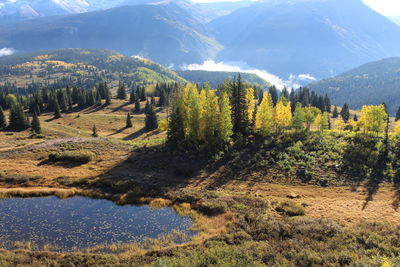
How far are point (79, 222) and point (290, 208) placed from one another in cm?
2943

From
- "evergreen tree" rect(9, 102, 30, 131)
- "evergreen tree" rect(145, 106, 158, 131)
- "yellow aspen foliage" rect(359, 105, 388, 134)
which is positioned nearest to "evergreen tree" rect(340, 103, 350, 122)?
"yellow aspen foliage" rect(359, 105, 388, 134)

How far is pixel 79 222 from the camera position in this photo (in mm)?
37156

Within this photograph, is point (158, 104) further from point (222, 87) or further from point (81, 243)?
point (81, 243)

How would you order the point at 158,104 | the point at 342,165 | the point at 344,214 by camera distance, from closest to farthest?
the point at 344,214, the point at 342,165, the point at 158,104

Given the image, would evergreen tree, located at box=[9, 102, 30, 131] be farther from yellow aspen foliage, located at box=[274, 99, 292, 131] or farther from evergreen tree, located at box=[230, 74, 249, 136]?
yellow aspen foliage, located at box=[274, 99, 292, 131]

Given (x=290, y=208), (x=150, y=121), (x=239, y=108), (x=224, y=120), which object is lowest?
(x=290, y=208)

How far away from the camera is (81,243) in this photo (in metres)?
32.2

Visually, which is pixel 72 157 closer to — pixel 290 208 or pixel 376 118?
pixel 290 208

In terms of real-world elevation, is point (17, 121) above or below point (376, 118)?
below

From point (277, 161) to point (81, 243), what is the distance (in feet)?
142

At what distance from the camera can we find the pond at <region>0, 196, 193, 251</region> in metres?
33.1

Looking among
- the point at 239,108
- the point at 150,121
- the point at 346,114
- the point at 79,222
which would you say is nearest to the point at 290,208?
the point at 79,222

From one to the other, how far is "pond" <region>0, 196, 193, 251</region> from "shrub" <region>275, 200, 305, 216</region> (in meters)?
13.6

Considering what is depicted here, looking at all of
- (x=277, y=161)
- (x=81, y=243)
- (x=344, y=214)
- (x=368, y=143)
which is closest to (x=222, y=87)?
(x=277, y=161)
